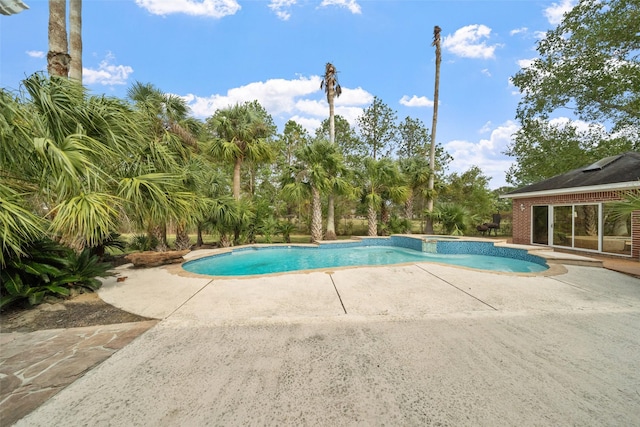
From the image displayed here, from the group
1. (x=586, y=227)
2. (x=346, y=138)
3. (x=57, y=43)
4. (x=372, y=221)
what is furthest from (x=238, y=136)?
(x=586, y=227)

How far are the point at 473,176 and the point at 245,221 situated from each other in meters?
16.4

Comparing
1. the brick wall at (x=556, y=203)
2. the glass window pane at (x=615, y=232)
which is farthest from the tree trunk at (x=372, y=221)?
the glass window pane at (x=615, y=232)

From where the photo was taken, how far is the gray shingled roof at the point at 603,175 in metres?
7.43

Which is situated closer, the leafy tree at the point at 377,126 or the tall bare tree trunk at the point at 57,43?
the tall bare tree trunk at the point at 57,43

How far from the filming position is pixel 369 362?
6.95 ft

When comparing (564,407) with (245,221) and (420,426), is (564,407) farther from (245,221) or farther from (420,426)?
(245,221)

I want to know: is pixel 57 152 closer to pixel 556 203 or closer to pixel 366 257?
pixel 366 257

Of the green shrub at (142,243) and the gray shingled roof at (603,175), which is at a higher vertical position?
the gray shingled roof at (603,175)

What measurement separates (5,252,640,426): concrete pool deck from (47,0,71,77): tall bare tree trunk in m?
4.79

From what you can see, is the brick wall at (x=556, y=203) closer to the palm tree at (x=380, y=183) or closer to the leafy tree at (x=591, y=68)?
the palm tree at (x=380, y=183)

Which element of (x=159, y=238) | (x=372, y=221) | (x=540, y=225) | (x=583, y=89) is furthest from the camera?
(x=372, y=221)

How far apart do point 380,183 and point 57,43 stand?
12.2 m

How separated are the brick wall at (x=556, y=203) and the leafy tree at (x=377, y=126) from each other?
38.0ft

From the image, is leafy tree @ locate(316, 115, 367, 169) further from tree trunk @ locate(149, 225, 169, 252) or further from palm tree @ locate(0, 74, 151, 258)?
palm tree @ locate(0, 74, 151, 258)
